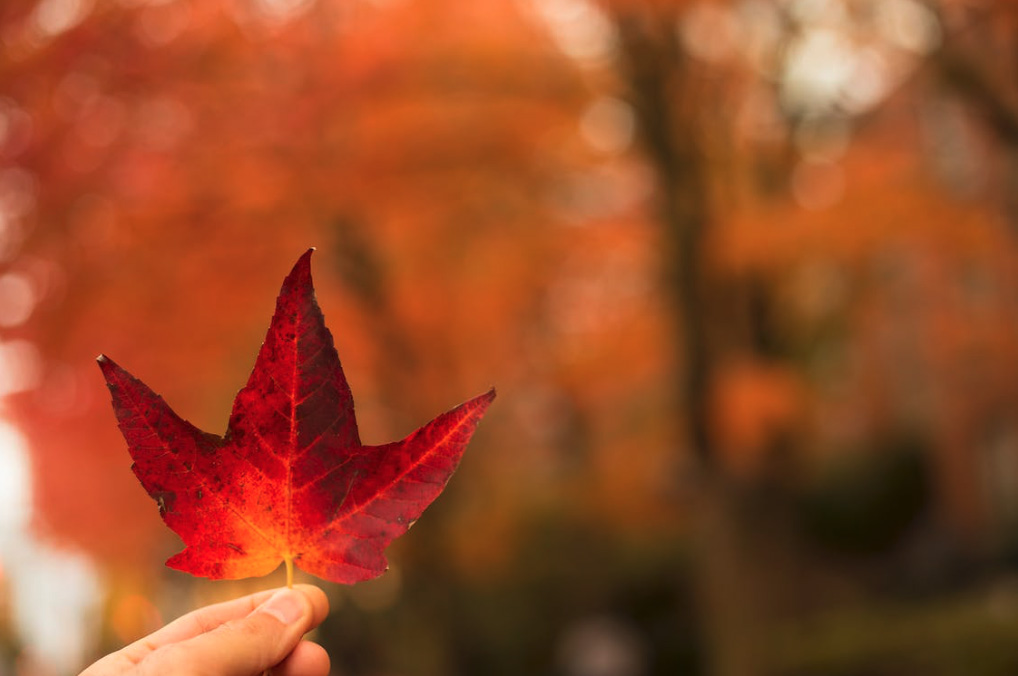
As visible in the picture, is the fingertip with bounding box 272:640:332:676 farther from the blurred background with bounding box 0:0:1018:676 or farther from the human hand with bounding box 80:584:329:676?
the blurred background with bounding box 0:0:1018:676

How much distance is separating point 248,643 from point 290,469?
162mm

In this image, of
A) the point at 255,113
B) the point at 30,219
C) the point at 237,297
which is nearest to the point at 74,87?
the point at 30,219

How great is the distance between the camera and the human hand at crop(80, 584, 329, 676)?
825 mm

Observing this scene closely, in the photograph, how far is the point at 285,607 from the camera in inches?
34.4

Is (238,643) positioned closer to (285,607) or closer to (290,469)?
(285,607)

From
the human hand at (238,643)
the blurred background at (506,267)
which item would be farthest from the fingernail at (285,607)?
the blurred background at (506,267)

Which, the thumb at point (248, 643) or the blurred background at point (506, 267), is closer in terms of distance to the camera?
the thumb at point (248, 643)

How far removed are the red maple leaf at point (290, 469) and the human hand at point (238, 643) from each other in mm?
43

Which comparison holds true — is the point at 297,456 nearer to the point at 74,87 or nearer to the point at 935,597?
the point at 74,87

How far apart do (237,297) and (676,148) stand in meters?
2.80

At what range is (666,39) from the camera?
536 cm

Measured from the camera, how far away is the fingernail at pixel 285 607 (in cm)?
87

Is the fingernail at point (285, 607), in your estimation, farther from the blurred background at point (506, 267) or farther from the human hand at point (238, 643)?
the blurred background at point (506, 267)

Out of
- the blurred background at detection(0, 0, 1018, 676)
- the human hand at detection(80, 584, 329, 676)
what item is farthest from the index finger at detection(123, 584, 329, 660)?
the blurred background at detection(0, 0, 1018, 676)
